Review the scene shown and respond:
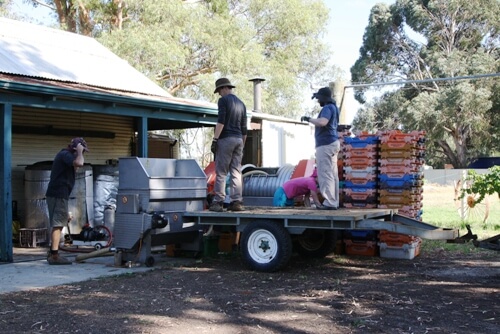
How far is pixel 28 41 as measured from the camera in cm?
1498

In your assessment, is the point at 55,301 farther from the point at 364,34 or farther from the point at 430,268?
the point at 364,34

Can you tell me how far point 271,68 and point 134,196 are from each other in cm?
2164

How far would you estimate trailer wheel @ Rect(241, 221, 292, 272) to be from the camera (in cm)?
852

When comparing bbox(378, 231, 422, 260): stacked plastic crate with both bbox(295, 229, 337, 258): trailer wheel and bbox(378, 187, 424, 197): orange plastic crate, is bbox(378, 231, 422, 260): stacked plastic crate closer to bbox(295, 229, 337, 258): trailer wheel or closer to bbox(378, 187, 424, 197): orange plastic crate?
bbox(378, 187, 424, 197): orange plastic crate

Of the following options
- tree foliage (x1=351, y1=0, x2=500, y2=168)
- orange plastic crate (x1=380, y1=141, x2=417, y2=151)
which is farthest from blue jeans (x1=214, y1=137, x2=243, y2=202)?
tree foliage (x1=351, y1=0, x2=500, y2=168)

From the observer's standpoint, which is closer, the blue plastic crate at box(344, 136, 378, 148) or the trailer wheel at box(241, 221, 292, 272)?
the trailer wheel at box(241, 221, 292, 272)

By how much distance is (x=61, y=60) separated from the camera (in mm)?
14633

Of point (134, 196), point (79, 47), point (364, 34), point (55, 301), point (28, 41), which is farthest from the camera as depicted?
point (364, 34)

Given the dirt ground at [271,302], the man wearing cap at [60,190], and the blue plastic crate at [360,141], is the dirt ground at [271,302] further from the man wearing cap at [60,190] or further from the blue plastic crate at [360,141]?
the blue plastic crate at [360,141]

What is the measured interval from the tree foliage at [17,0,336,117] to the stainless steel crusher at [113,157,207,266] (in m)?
15.1

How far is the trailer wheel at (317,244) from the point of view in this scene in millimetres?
10109

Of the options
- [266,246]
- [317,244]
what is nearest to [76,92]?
[266,246]

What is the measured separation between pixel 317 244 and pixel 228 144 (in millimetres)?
2338

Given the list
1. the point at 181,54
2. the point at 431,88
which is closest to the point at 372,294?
the point at 181,54
